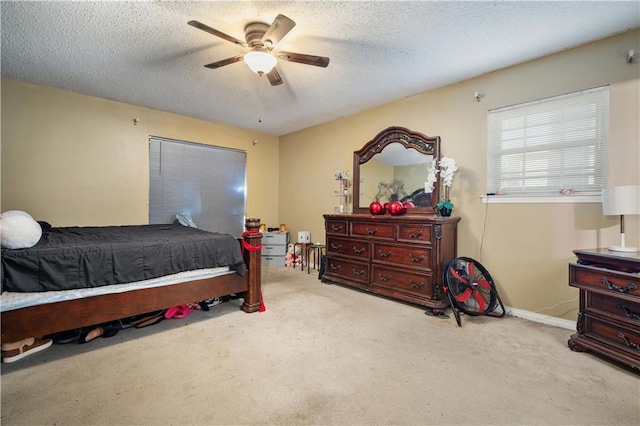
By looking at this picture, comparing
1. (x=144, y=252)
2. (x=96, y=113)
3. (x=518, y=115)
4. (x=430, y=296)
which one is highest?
(x=96, y=113)

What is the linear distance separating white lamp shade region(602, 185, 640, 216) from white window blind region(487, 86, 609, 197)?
500 mm

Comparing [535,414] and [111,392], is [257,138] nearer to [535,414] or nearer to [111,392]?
[111,392]

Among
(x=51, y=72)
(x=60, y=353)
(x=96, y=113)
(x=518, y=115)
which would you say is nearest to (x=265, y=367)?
(x=60, y=353)

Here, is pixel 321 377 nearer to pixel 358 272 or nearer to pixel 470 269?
pixel 358 272

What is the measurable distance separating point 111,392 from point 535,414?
2380mm

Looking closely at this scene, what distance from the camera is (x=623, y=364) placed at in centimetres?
193

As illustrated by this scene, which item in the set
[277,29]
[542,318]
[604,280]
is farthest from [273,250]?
[604,280]

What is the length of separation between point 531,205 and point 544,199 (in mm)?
118

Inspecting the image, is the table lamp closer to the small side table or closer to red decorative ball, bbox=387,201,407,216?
red decorative ball, bbox=387,201,407,216

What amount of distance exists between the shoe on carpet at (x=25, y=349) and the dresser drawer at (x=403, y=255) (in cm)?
312

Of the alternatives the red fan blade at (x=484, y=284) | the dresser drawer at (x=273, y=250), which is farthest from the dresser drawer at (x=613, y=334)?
the dresser drawer at (x=273, y=250)

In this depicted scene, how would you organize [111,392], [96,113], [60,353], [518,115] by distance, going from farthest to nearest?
[96,113], [518,115], [60,353], [111,392]

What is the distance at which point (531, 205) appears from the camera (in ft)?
9.24

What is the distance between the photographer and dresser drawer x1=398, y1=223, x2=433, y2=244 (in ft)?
9.89
